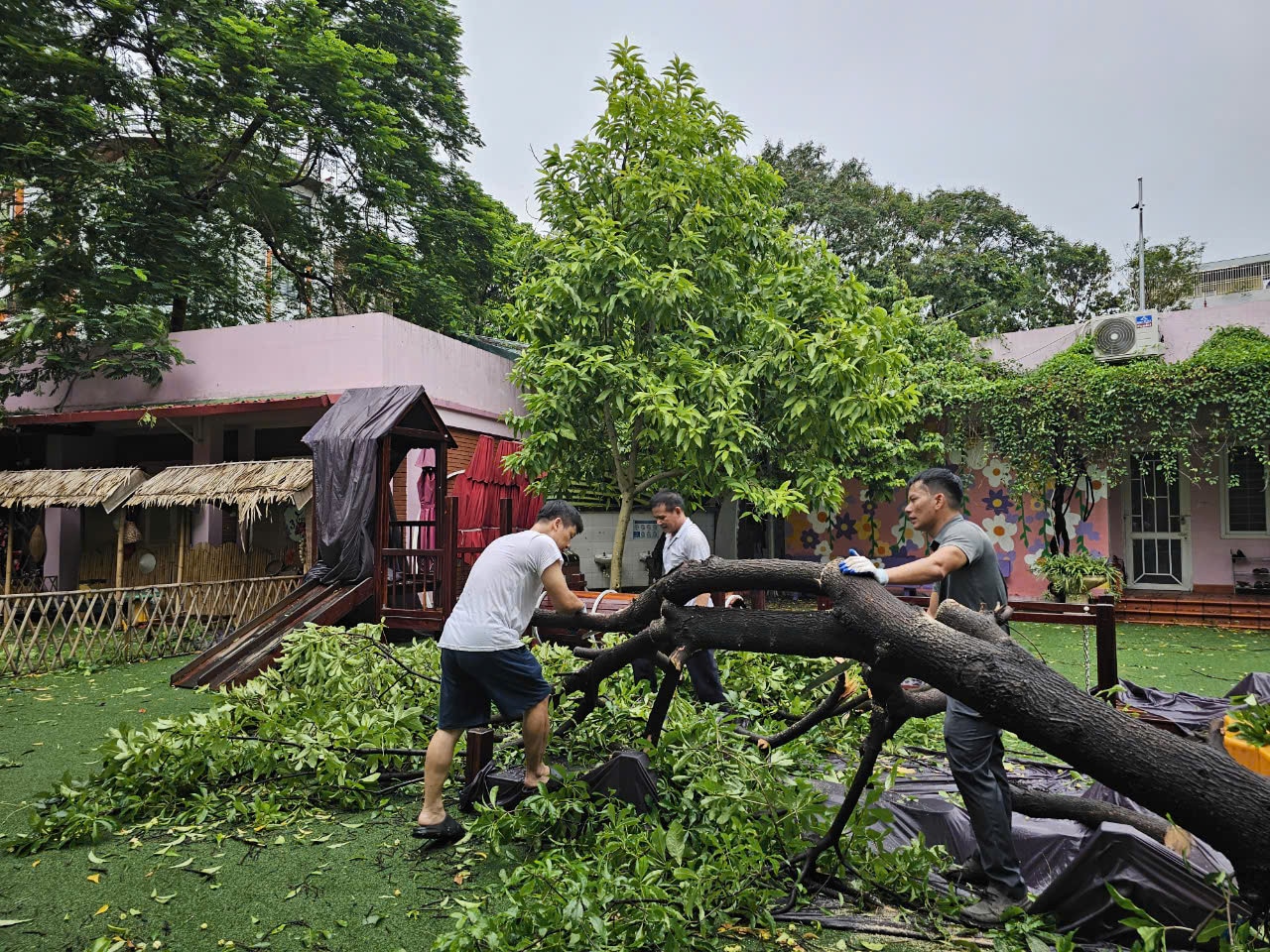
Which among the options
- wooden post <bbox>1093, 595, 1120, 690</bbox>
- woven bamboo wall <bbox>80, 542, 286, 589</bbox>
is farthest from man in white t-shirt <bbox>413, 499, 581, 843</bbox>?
woven bamboo wall <bbox>80, 542, 286, 589</bbox>

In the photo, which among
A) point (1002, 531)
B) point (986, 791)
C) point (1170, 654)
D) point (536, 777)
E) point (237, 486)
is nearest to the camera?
point (986, 791)

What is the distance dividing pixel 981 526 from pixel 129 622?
13314mm

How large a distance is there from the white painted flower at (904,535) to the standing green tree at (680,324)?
4915 mm

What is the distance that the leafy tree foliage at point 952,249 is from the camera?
18047mm

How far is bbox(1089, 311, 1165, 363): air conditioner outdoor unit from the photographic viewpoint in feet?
39.8

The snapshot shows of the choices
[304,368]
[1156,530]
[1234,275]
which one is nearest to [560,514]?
[304,368]

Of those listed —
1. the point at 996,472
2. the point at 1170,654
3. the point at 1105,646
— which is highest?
the point at 996,472

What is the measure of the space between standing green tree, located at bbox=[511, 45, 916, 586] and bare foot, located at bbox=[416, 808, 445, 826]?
5160mm

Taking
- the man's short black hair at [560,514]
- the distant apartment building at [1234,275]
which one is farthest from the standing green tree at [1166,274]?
the man's short black hair at [560,514]

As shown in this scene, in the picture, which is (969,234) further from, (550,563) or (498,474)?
(550,563)

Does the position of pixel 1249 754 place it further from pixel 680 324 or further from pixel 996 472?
pixel 996 472

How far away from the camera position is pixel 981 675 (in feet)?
7.79

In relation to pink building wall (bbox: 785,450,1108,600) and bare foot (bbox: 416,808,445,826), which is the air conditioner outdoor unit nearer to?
pink building wall (bbox: 785,450,1108,600)

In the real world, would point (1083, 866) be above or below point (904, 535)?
below
